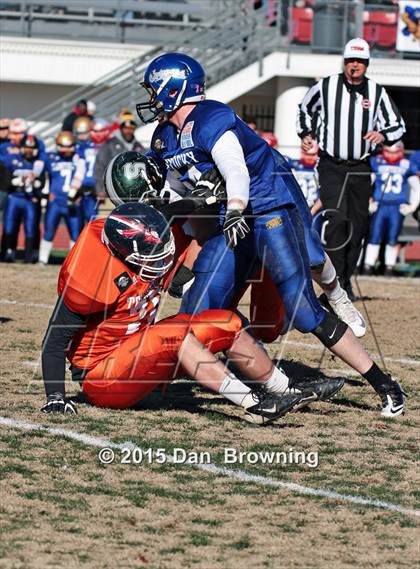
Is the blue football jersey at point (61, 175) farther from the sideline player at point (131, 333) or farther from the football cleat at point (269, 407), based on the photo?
the football cleat at point (269, 407)

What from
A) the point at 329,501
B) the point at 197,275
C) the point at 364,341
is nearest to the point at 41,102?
the point at 364,341

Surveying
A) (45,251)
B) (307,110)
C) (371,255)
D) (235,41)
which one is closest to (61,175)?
(45,251)

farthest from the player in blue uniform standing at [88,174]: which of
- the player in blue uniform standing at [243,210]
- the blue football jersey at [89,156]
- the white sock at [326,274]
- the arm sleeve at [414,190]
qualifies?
the player in blue uniform standing at [243,210]

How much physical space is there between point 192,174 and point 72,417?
3.92ft

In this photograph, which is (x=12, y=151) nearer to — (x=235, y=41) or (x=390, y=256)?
(x=390, y=256)

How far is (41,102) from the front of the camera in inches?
861

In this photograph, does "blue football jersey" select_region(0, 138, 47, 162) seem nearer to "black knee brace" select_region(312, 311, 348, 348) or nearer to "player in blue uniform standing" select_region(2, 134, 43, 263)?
"player in blue uniform standing" select_region(2, 134, 43, 263)

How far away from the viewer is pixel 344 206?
28.2 ft

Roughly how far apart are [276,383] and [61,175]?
26.7 ft

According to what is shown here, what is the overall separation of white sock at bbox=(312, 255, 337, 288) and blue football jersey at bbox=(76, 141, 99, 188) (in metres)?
7.32

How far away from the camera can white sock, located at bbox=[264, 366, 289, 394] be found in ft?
17.8

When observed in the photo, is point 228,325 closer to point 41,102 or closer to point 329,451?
point 329,451

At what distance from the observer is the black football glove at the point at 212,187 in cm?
530

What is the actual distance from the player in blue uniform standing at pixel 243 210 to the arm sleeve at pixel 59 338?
0.67 metres
